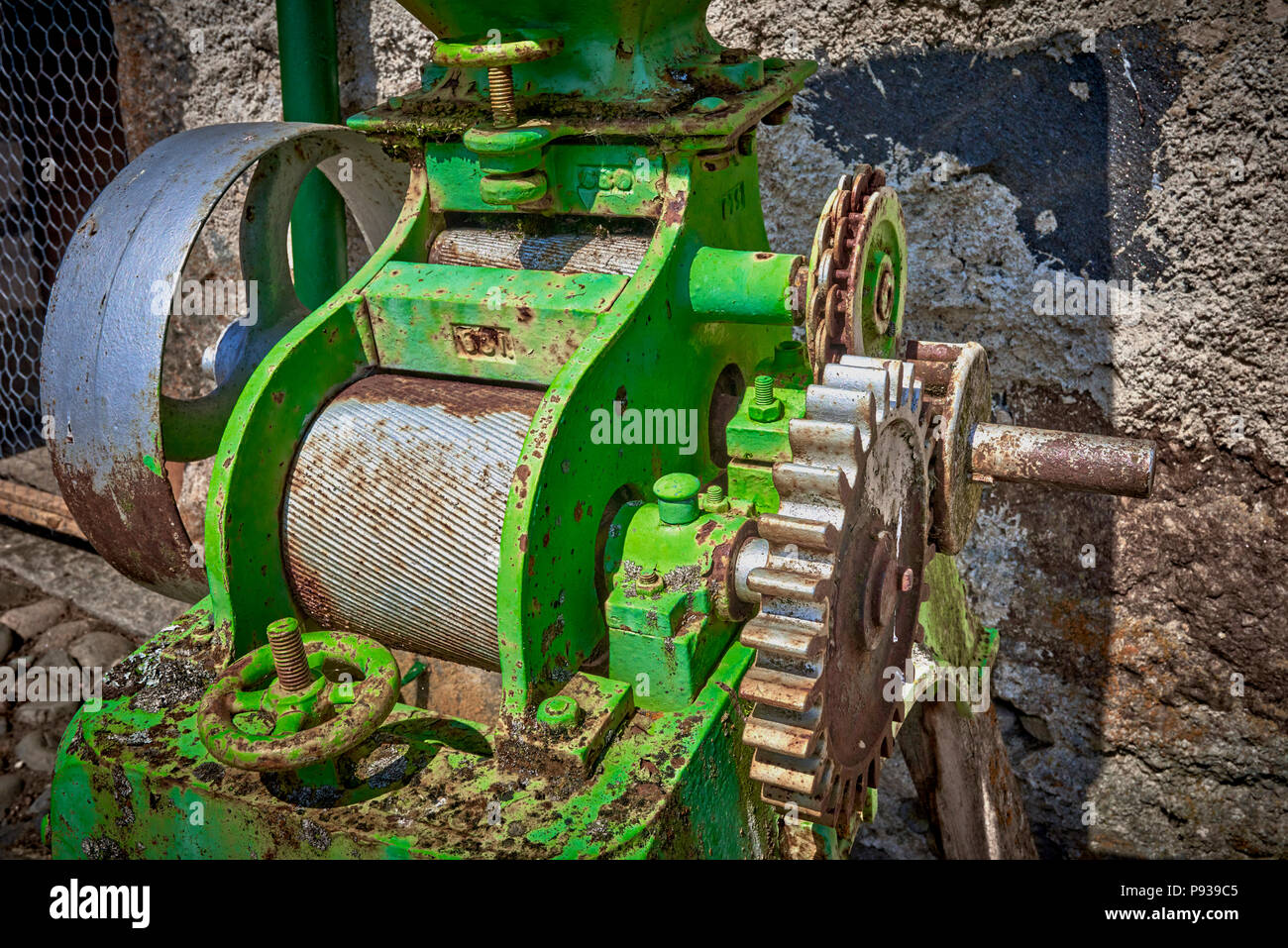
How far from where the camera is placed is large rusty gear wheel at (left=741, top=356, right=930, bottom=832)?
1.31 m

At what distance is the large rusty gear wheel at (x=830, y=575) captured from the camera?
1.31m

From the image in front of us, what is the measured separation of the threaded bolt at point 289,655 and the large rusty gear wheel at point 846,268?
2.51ft

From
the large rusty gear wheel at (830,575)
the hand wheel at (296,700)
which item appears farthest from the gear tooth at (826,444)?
the hand wheel at (296,700)

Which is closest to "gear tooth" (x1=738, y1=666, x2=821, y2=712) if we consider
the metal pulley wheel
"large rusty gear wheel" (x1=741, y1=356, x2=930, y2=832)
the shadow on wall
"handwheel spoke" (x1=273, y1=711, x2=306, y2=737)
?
"large rusty gear wheel" (x1=741, y1=356, x2=930, y2=832)

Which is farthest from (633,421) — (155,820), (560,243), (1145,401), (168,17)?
(168,17)

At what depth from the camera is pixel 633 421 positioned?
166 centimetres

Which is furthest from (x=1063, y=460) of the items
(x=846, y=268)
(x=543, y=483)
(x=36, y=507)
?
(x=36, y=507)

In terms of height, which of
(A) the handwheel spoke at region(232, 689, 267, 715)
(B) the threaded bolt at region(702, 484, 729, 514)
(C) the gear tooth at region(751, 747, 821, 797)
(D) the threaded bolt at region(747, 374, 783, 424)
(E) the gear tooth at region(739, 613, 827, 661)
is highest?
(D) the threaded bolt at region(747, 374, 783, 424)

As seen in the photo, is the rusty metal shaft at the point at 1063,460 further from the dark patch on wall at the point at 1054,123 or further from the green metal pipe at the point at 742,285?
the dark patch on wall at the point at 1054,123

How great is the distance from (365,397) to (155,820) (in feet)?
2.21

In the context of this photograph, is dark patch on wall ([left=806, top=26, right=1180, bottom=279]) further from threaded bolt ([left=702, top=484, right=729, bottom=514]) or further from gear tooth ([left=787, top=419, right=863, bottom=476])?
gear tooth ([left=787, top=419, right=863, bottom=476])

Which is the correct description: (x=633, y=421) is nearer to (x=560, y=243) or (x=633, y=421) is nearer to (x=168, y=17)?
(x=560, y=243)

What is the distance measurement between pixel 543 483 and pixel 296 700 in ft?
1.39

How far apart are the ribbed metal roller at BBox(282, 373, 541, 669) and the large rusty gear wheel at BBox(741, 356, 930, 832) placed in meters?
0.44
